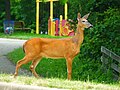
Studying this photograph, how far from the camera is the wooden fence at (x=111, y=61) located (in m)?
14.1

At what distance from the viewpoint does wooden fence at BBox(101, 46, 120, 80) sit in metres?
14.1

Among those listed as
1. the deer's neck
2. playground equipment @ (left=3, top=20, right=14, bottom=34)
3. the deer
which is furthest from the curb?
playground equipment @ (left=3, top=20, right=14, bottom=34)

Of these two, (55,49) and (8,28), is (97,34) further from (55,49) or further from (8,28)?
(8,28)

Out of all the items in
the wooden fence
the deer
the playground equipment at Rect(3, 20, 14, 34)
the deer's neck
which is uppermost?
the deer's neck

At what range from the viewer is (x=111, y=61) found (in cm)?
1462

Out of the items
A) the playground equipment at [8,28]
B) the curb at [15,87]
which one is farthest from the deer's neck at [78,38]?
the playground equipment at [8,28]

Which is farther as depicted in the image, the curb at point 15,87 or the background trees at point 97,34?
the background trees at point 97,34

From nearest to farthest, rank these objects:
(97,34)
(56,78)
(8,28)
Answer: (56,78), (97,34), (8,28)

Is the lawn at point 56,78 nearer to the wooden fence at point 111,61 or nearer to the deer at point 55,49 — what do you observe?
the deer at point 55,49

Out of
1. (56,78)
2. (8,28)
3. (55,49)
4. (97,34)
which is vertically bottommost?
(8,28)

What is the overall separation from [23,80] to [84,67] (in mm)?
7655

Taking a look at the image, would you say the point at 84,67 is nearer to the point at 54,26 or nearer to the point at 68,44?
A: the point at 68,44

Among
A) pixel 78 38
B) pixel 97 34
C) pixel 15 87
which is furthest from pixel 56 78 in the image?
pixel 97 34

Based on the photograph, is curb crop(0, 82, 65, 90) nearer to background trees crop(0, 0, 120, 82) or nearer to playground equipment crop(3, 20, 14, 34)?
background trees crop(0, 0, 120, 82)
